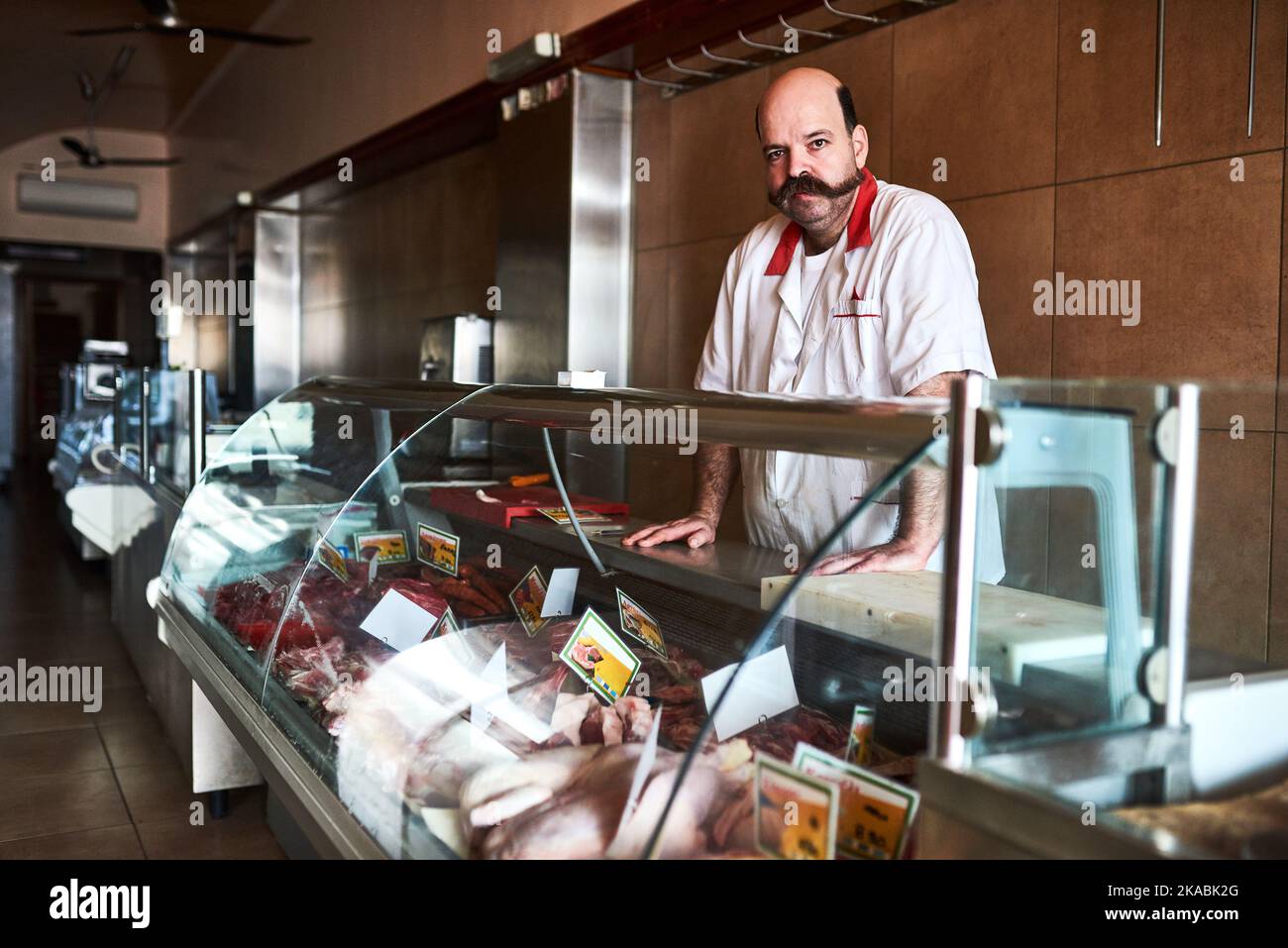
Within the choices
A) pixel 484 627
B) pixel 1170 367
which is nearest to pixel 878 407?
pixel 484 627

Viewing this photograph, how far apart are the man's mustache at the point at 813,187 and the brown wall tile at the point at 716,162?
148 cm

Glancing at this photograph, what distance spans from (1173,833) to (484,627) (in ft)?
4.04

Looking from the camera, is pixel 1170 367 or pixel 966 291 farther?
pixel 1170 367

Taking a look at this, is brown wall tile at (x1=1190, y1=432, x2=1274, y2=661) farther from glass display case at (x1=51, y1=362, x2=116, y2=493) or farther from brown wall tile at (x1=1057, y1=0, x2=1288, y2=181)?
glass display case at (x1=51, y1=362, x2=116, y2=493)

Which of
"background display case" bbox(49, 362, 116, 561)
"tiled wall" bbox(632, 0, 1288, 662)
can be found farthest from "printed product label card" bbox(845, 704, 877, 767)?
"background display case" bbox(49, 362, 116, 561)

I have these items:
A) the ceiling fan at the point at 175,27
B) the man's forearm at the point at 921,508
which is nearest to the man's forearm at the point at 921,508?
the man's forearm at the point at 921,508

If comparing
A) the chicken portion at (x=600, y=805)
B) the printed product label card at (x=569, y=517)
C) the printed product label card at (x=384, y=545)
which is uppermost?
the printed product label card at (x=569, y=517)

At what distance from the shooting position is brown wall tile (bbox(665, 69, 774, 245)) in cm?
392

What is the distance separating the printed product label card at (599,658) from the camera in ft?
5.65

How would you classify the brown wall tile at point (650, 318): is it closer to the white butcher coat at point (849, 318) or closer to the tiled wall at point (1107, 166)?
the tiled wall at point (1107, 166)

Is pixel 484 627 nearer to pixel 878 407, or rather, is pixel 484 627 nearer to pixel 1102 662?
pixel 878 407

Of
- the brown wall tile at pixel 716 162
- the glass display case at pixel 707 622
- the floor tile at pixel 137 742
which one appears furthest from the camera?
the brown wall tile at pixel 716 162

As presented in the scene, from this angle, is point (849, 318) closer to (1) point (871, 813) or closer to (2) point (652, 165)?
Answer: (1) point (871, 813)

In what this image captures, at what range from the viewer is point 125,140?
12742 millimetres
